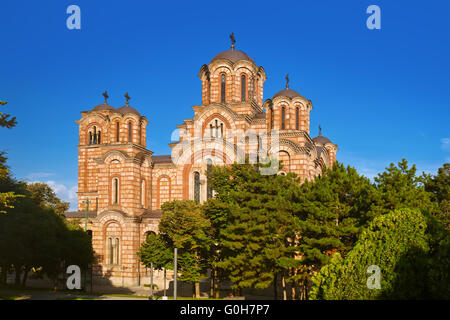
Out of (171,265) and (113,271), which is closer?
(171,265)

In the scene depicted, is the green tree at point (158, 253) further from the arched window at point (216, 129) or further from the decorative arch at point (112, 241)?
the arched window at point (216, 129)

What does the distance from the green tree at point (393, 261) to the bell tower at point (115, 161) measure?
26.7 metres

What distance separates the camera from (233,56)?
1591 inches

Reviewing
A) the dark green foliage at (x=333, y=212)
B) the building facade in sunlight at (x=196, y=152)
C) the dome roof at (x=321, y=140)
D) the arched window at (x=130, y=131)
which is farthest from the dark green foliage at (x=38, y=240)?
the dome roof at (x=321, y=140)

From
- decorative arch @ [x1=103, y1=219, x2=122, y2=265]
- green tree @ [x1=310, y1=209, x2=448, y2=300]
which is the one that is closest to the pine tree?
green tree @ [x1=310, y1=209, x2=448, y2=300]

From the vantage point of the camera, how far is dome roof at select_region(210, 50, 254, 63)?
40.2 meters

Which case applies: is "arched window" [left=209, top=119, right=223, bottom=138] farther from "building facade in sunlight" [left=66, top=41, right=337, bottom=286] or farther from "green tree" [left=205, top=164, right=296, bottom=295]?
"green tree" [left=205, top=164, right=296, bottom=295]

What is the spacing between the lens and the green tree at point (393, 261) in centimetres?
1452

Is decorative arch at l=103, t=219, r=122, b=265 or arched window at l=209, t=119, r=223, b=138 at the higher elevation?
arched window at l=209, t=119, r=223, b=138

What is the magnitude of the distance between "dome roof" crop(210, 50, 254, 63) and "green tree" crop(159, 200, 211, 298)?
50.5ft
